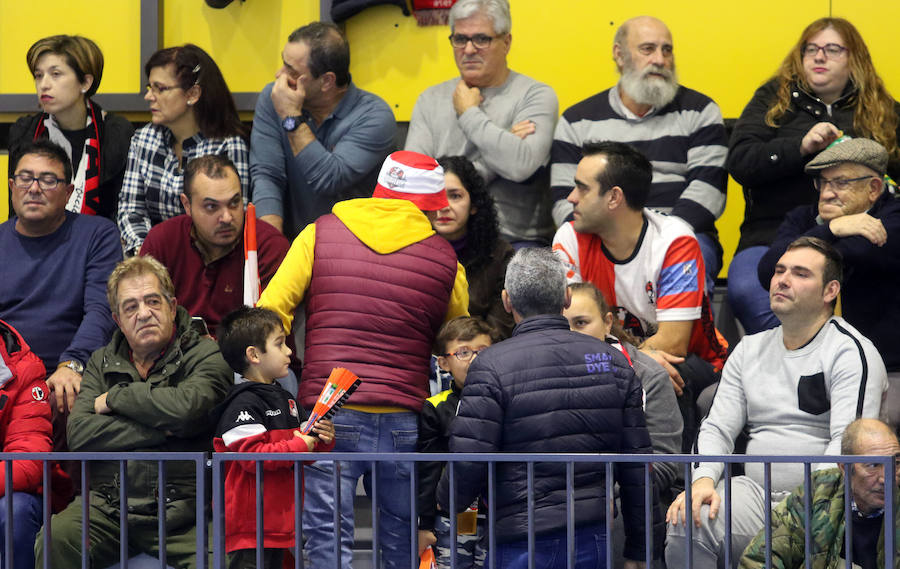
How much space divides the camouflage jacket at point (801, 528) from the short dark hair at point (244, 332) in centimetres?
176

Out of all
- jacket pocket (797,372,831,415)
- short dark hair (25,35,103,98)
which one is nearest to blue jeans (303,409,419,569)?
jacket pocket (797,372,831,415)

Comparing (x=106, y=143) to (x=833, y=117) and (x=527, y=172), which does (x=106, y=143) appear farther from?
(x=833, y=117)

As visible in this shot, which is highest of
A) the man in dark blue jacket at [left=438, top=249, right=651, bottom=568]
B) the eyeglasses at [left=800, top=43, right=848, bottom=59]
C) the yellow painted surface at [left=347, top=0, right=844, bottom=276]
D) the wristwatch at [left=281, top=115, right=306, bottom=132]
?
the yellow painted surface at [left=347, top=0, right=844, bottom=276]

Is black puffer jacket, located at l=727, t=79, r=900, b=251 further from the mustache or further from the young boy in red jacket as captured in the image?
the young boy in red jacket

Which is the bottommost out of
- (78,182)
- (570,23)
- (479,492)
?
(479,492)

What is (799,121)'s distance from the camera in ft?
21.0

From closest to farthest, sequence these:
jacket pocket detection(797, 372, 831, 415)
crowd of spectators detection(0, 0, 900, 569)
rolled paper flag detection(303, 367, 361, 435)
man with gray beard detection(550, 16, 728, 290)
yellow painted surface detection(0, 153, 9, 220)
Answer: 1. crowd of spectators detection(0, 0, 900, 569)
2. rolled paper flag detection(303, 367, 361, 435)
3. jacket pocket detection(797, 372, 831, 415)
4. man with gray beard detection(550, 16, 728, 290)
5. yellow painted surface detection(0, 153, 9, 220)

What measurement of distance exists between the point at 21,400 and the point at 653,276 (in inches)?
99.6

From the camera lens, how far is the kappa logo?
5.07 meters

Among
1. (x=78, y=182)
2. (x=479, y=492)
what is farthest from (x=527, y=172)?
(x=479, y=492)

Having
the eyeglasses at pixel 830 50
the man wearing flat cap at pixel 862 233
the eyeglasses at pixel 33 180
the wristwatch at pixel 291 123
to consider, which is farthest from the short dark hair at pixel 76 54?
the eyeglasses at pixel 830 50

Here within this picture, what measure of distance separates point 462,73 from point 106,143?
68.8 inches

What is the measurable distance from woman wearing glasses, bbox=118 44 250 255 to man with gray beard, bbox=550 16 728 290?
5.10ft

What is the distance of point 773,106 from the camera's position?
6449mm
